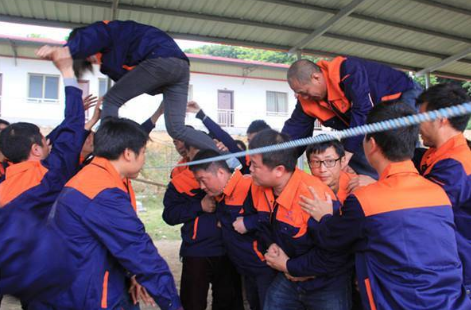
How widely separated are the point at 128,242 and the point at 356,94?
6.36 feet

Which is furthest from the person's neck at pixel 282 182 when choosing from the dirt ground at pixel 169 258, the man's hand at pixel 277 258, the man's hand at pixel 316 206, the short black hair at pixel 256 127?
the dirt ground at pixel 169 258

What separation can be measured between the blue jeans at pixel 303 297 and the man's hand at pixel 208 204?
0.86 m

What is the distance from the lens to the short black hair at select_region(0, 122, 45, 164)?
111 inches

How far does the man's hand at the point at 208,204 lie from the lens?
10.6ft

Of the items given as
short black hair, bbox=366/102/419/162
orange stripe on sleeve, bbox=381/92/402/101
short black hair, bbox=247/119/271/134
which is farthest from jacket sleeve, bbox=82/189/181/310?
short black hair, bbox=247/119/271/134

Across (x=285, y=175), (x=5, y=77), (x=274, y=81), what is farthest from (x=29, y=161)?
(x=274, y=81)

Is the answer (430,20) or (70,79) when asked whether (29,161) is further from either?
(430,20)

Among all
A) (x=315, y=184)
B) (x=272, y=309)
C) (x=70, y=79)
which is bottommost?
(x=272, y=309)

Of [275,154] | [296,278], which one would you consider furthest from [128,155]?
[296,278]

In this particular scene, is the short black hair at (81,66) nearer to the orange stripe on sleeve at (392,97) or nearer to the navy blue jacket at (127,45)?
the navy blue jacket at (127,45)

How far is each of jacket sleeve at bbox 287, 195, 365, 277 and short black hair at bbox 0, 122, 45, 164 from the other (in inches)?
78.4

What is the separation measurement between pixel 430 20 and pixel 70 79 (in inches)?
196

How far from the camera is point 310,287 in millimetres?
2385

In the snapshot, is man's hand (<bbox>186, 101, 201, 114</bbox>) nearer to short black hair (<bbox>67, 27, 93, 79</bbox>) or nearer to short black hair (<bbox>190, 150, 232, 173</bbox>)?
short black hair (<bbox>190, 150, 232, 173</bbox>)
